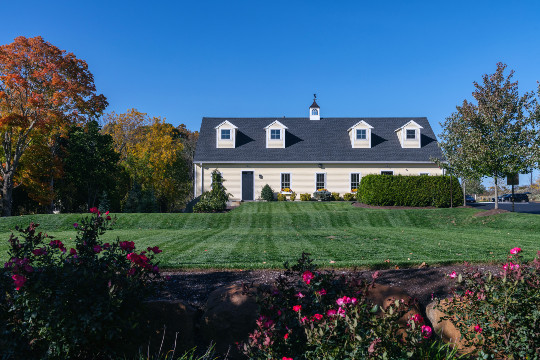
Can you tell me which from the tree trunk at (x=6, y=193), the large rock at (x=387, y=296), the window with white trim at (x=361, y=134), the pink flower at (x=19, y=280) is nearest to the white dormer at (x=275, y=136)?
the window with white trim at (x=361, y=134)

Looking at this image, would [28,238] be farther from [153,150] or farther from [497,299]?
[153,150]

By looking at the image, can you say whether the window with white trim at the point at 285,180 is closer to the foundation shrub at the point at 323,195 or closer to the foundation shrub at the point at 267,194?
the foundation shrub at the point at 267,194

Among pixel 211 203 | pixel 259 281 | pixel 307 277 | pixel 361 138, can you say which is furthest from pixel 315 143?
pixel 307 277

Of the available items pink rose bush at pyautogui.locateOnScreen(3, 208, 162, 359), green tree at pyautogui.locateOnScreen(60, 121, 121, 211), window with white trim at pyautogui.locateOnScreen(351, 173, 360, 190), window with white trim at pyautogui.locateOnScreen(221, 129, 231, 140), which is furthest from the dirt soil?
window with white trim at pyautogui.locateOnScreen(221, 129, 231, 140)

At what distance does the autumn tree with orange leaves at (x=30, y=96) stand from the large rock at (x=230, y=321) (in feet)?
66.0

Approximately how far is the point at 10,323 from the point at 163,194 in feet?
96.0

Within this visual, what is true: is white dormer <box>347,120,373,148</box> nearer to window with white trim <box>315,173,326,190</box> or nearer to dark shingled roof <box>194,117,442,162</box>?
dark shingled roof <box>194,117,442,162</box>

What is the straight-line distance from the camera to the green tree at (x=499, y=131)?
58.5 ft

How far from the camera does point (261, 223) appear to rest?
53.2ft

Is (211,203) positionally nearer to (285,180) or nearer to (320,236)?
(285,180)

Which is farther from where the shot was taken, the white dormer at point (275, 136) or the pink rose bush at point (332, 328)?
the white dormer at point (275, 136)

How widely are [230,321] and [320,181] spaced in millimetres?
23042

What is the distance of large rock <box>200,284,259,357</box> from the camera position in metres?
3.84

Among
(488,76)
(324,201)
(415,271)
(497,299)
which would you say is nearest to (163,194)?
(324,201)
